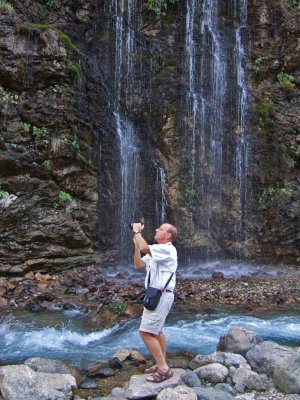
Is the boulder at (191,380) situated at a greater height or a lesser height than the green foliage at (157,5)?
lesser

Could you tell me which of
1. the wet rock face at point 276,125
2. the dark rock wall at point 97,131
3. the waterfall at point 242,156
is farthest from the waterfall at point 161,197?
the wet rock face at point 276,125

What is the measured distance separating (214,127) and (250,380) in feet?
35.9

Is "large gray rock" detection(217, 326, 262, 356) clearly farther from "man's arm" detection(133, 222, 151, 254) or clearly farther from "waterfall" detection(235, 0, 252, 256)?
"waterfall" detection(235, 0, 252, 256)

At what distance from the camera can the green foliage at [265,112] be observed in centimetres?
1547

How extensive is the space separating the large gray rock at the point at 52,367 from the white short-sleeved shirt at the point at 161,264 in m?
1.89

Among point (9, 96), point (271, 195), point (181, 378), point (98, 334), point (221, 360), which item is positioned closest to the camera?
point (181, 378)

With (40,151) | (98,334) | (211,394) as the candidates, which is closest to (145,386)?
(211,394)

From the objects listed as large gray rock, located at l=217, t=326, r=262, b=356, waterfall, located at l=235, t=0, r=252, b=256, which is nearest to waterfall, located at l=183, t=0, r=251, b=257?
waterfall, located at l=235, t=0, r=252, b=256

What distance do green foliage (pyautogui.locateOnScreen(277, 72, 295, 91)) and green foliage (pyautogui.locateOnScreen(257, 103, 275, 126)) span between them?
1024mm

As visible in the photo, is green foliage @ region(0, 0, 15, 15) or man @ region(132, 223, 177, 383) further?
green foliage @ region(0, 0, 15, 15)

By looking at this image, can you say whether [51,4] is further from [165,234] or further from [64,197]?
[165,234]

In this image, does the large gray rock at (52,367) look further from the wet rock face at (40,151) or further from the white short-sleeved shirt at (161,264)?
the wet rock face at (40,151)

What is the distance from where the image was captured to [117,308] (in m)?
8.96

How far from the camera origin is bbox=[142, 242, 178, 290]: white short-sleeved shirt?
16.7 ft
